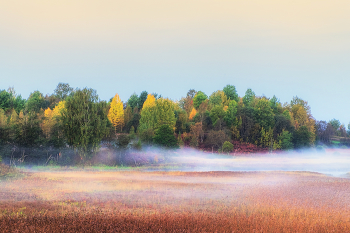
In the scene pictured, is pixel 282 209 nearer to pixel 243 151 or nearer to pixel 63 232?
pixel 63 232

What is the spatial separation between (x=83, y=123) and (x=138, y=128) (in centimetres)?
2594

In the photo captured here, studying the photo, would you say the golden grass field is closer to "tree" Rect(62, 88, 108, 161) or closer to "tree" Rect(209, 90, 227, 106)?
"tree" Rect(62, 88, 108, 161)

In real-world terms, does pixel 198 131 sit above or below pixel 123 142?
above

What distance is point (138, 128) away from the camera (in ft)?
239

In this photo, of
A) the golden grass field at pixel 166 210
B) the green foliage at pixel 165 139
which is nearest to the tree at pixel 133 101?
the green foliage at pixel 165 139

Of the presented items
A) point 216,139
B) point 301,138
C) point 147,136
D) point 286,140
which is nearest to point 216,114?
point 216,139

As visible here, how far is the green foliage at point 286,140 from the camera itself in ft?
269

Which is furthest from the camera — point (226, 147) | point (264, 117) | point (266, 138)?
point (264, 117)

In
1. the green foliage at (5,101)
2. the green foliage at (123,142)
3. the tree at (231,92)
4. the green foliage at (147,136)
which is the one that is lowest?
the green foliage at (123,142)

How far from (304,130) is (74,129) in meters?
62.6

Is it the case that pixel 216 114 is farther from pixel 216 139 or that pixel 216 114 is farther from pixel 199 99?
pixel 199 99

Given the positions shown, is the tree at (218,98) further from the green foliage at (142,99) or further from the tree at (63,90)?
the tree at (63,90)

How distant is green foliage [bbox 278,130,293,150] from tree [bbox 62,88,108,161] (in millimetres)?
50733

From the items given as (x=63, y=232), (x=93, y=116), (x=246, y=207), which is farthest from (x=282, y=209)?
(x=93, y=116)
